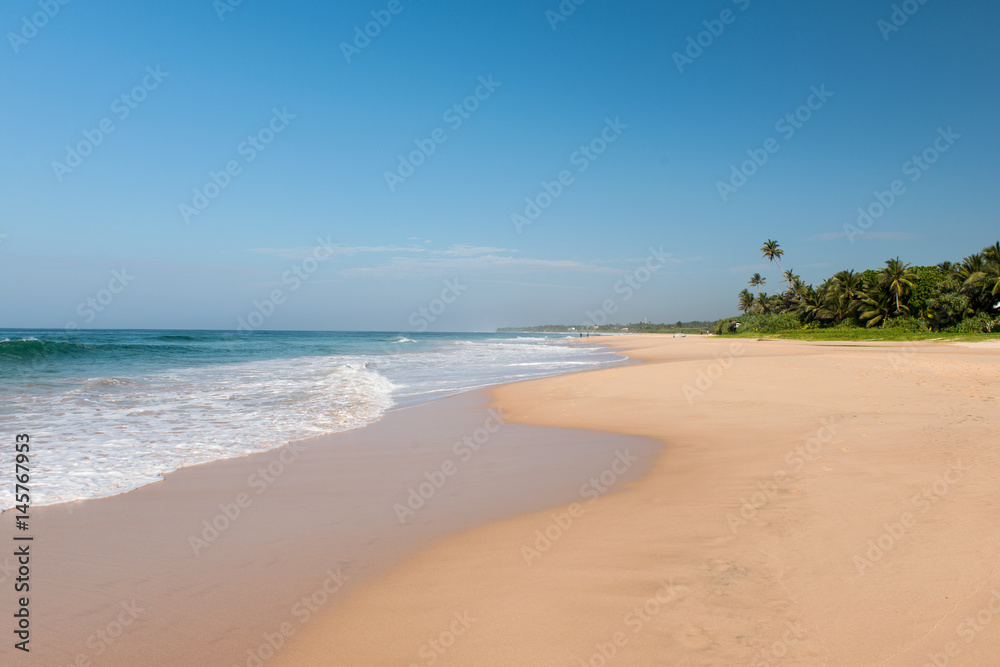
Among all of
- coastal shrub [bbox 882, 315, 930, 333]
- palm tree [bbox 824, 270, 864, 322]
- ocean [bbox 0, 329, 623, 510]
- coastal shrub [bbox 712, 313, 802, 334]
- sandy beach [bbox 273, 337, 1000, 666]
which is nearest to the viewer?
sandy beach [bbox 273, 337, 1000, 666]

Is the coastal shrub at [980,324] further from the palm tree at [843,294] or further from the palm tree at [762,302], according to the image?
the palm tree at [762,302]

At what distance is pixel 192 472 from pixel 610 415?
7.72 m

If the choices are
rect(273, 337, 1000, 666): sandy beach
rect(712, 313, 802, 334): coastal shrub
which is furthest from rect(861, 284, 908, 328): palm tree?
rect(273, 337, 1000, 666): sandy beach

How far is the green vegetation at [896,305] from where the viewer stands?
43.8 metres

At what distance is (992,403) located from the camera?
9.49 m

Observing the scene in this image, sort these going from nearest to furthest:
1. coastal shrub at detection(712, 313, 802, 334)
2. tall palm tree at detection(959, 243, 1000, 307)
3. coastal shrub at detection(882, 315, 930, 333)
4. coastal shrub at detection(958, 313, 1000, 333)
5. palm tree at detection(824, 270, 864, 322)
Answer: coastal shrub at detection(958, 313, 1000, 333)
tall palm tree at detection(959, 243, 1000, 307)
coastal shrub at detection(882, 315, 930, 333)
palm tree at detection(824, 270, 864, 322)
coastal shrub at detection(712, 313, 802, 334)

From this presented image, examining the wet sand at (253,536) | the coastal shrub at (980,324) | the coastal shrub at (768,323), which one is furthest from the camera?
the coastal shrub at (768,323)

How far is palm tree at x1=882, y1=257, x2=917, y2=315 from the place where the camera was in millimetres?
56156

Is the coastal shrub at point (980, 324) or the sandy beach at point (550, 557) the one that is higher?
the coastal shrub at point (980, 324)

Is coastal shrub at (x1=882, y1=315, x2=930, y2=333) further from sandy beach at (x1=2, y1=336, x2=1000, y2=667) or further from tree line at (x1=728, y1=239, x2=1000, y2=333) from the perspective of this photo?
sandy beach at (x1=2, y1=336, x2=1000, y2=667)

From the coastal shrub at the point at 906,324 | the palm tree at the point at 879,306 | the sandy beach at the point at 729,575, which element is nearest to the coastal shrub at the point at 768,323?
the palm tree at the point at 879,306

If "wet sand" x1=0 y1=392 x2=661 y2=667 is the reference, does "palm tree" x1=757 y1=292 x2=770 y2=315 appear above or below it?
above

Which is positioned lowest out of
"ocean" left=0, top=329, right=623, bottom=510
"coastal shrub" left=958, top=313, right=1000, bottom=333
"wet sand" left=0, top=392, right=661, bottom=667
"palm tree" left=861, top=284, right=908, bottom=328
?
"wet sand" left=0, top=392, right=661, bottom=667

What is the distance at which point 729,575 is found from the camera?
3.44 m
